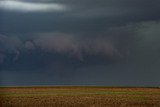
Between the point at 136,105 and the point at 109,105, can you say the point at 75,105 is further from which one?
the point at 136,105

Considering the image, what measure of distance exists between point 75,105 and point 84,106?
162 cm

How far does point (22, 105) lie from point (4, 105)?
2106 millimetres

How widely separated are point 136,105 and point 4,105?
1484cm

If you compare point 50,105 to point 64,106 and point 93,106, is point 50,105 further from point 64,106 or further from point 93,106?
point 93,106

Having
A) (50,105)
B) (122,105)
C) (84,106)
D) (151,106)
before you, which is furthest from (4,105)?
(151,106)

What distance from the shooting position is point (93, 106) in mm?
46469

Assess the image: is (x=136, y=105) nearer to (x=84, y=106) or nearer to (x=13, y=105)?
(x=84, y=106)

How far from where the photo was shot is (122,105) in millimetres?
47906

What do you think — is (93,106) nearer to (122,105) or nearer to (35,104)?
(122,105)

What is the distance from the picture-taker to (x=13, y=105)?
4769 centimetres

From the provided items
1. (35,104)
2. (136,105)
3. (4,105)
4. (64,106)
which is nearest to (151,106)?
(136,105)

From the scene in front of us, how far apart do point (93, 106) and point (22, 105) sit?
806 centimetres

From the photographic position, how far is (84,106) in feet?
154

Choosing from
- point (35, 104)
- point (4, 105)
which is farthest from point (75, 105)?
point (4, 105)
